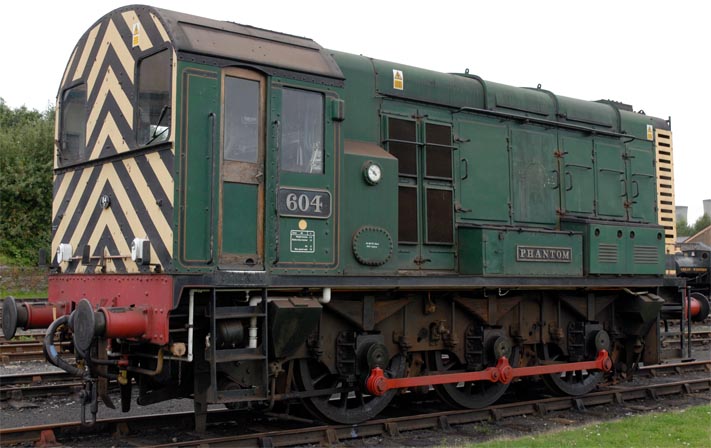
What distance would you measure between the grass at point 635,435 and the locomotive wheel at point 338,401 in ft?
5.05

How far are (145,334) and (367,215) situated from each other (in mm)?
2680

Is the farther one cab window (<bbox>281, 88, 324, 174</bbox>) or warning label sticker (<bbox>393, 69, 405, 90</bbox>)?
warning label sticker (<bbox>393, 69, 405, 90</bbox>)

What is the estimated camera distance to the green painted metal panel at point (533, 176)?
33.7 feet

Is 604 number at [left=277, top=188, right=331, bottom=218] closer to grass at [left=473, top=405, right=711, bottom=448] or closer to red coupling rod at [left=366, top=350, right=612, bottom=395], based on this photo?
red coupling rod at [left=366, top=350, right=612, bottom=395]

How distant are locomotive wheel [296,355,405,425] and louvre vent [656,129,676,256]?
5873 millimetres

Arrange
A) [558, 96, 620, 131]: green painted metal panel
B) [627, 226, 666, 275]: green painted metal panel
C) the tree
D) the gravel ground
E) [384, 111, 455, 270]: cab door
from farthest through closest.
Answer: the tree, [558, 96, 620, 131]: green painted metal panel, [627, 226, 666, 275]: green painted metal panel, [384, 111, 455, 270]: cab door, the gravel ground

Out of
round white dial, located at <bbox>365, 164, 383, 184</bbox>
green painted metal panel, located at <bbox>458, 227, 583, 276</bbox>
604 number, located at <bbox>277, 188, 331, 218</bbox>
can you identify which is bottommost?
green painted metal panel, located at <bbox>458, 227, 583, 276</bbox>

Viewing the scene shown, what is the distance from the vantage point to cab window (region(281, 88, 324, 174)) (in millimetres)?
7441

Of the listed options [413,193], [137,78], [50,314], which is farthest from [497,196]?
[50,314]

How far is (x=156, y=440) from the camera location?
24.2 ft

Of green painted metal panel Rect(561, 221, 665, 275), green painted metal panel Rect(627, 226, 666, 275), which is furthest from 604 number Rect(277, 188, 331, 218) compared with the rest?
green painted metal panel Rect(627, 226, 666, 275)

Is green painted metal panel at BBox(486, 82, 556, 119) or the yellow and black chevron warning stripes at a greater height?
green painted metal panel at BBox(486, 82, 556, 119)

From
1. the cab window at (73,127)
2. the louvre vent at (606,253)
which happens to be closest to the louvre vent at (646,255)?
the louvre vent at (606,253)

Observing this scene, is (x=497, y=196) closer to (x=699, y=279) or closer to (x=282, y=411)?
(x=282, y=411)
